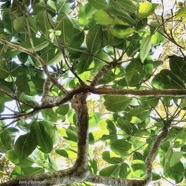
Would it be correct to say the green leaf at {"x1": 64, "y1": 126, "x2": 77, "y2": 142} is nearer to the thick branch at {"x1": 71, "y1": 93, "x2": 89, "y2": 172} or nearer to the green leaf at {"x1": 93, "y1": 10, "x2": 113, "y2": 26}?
the thick branch at {"x1": 71, "y1": 93, "x2": 89, "y2": 172}

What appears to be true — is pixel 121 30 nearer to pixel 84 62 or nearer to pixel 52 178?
pixel 84 62

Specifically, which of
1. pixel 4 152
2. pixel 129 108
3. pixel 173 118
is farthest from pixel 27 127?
pixel 173 118

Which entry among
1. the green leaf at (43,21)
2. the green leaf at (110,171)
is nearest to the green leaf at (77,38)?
the green leaf at (43,21)

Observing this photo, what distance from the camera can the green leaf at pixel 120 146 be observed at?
1.31 meters

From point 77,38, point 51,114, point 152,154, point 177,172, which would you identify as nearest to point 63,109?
point 51,114

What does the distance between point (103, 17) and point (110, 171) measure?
60 cm

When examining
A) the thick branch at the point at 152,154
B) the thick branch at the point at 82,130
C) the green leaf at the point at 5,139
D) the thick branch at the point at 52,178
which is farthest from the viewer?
the green leaf at the point at 5,139

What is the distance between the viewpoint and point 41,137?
125 centimetres

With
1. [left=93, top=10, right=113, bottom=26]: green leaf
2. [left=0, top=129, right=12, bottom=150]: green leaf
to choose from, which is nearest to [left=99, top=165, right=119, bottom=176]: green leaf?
[left=0, top=129, right=12, bottom=150]: green leaf

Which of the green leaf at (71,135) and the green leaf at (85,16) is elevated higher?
the green leaf at (85,16)

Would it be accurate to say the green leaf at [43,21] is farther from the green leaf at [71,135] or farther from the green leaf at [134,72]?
the green leaf at [71,135]

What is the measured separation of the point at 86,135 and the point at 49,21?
0.35 metres

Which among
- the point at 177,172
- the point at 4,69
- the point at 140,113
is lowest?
the point at 177,172

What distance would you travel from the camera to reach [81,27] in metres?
1.25
